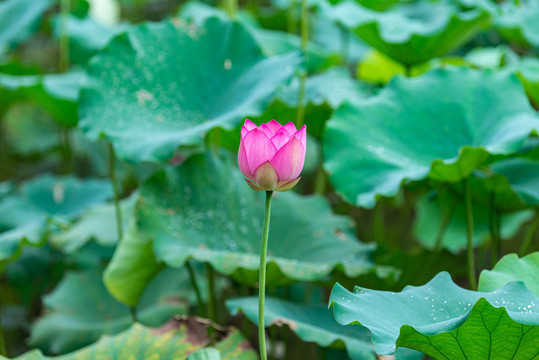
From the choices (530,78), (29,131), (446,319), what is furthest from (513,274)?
(29,131)

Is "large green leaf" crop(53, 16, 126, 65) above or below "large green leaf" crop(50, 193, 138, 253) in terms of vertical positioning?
above

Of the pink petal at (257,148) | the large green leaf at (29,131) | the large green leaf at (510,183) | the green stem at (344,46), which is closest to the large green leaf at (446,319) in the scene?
the pink petal at (257,148)

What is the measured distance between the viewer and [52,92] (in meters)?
1.46

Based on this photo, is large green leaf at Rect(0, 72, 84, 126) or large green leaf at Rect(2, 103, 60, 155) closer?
large green leaf at Rect(0, 72, 84, 126)

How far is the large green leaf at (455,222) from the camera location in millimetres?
1396

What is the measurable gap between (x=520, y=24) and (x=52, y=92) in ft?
3.81

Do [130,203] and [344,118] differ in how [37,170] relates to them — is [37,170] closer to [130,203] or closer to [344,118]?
[130,203]

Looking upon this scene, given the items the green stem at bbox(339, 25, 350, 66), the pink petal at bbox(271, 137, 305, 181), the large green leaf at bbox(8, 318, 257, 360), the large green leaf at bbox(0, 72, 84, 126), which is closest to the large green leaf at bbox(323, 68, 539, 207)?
the large green leaf at bbox(8, 318, 257, 360)

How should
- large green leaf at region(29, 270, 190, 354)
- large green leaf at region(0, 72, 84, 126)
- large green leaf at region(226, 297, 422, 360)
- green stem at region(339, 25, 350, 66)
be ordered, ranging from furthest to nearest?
green stem at region(339, 25, 350, 66) < large green leaf at region(0, 72, 84, 126) < large green leaf at region(29, 270, 190, 354) < large green leaf at region(226, 297, 422, 360)

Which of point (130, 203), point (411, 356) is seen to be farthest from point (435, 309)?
point (130, 203)

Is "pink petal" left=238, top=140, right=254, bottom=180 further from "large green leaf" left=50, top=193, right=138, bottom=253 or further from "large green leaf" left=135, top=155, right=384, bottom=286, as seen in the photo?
"large green leaf" left=50, top=193, right=138, bottom=253

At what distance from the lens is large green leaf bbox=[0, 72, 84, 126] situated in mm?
1453

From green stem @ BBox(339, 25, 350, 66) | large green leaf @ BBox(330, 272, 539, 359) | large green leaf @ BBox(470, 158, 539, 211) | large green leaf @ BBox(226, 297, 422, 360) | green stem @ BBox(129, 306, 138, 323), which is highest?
large green leaf @ BBox(330, 272, 539, 359)

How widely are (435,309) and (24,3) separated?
163 centimetres
